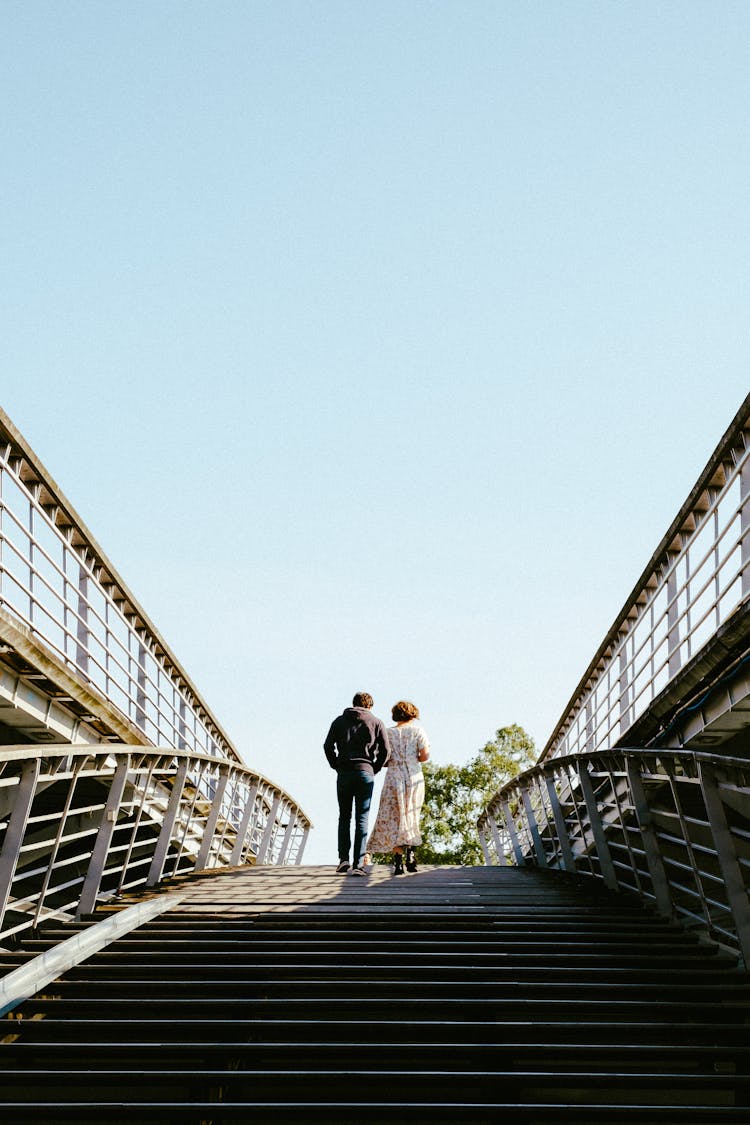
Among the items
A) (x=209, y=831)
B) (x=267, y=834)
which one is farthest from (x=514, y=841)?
(x=209, y=831)

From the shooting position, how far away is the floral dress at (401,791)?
37.2ft

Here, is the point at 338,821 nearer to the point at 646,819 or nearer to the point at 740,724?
the point at 646,819

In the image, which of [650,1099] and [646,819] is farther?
[646,819]

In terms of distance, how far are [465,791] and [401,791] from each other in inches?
879

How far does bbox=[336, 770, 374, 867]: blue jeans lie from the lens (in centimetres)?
1005

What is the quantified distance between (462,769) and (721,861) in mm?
28013

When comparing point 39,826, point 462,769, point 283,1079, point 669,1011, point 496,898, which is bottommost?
point 283,1079

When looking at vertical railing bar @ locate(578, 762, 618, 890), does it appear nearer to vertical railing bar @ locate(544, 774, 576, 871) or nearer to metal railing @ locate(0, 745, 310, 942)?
vertical railing bar @ locate(544, 774, 576, 871)

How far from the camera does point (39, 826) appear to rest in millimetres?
11672

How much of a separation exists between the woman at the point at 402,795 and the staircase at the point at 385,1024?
397cm

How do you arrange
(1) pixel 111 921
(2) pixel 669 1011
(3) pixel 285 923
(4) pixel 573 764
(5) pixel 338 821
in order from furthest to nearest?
(5) pixel 338 821
(4) pixel 573 764
(3) pixel 285 923
(1) pixel 111 921
(2) pixel 669 1011

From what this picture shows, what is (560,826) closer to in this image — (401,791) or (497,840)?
(401,791)

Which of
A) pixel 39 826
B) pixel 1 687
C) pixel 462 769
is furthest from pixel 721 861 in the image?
pixel 462 769

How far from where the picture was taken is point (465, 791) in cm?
3309
